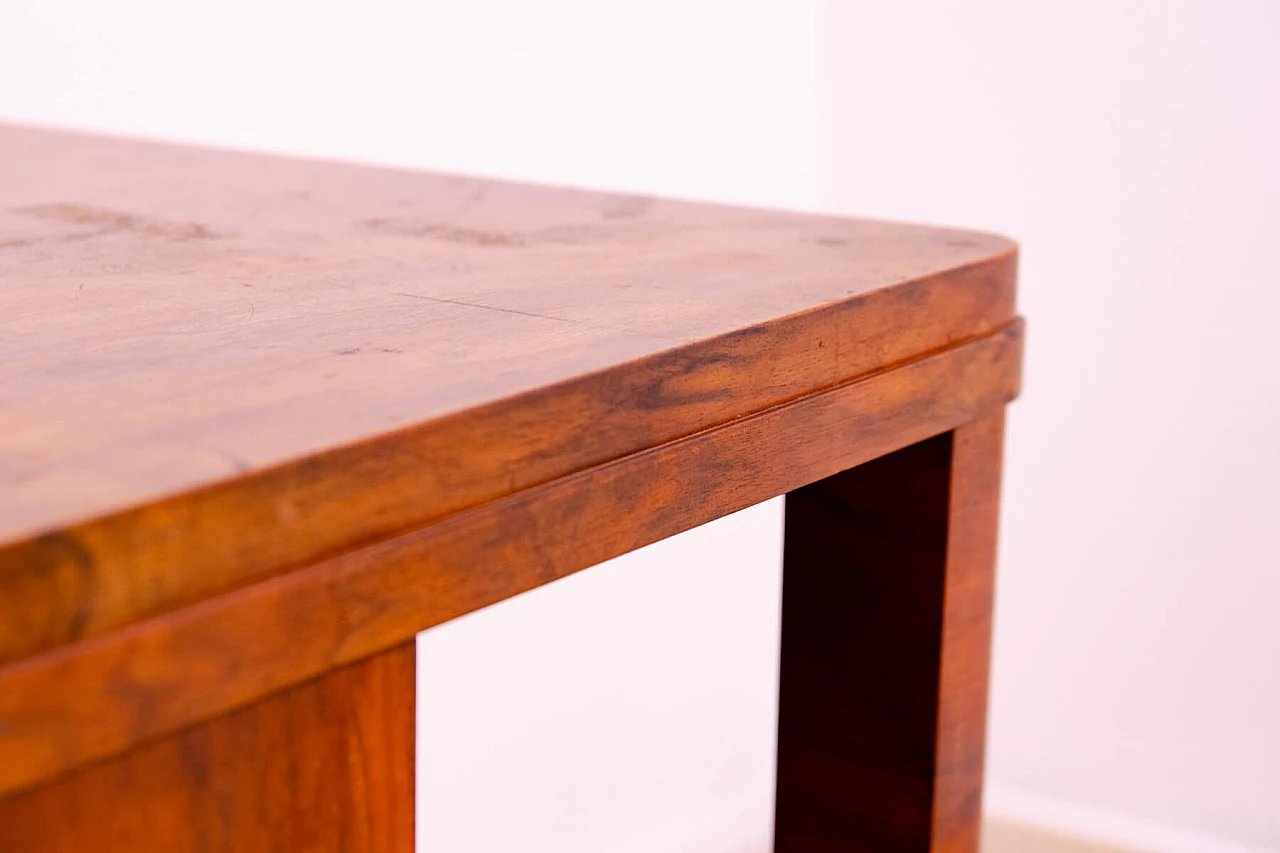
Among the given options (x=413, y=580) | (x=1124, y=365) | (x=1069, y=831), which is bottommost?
(x=1069, y=831)

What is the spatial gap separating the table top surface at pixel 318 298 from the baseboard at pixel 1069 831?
1140 mm

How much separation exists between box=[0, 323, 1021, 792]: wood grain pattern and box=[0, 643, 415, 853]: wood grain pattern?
0.04ft

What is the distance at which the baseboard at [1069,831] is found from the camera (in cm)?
148

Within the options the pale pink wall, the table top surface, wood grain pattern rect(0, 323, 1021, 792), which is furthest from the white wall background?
wood grain pattern rect(0, 323, 1021, 792)

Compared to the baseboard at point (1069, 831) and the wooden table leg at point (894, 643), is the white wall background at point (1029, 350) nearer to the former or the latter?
the baseboard at point (1069, 831)

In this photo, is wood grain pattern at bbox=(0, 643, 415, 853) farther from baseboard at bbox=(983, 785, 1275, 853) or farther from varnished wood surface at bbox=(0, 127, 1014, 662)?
baseboard at bbox=(983, 785, 1275, 853)

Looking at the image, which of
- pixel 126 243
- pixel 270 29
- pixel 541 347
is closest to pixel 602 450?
pixel 541 347

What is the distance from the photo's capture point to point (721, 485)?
1.27 feet

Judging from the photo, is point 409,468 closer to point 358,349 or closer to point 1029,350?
point 358,349

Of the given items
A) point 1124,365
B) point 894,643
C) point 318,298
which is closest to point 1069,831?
point 1124,365

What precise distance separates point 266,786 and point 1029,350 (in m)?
1.34

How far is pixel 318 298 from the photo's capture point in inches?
16.6

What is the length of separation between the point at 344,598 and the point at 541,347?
0.31 ft

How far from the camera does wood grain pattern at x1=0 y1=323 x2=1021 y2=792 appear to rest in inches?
9.6
